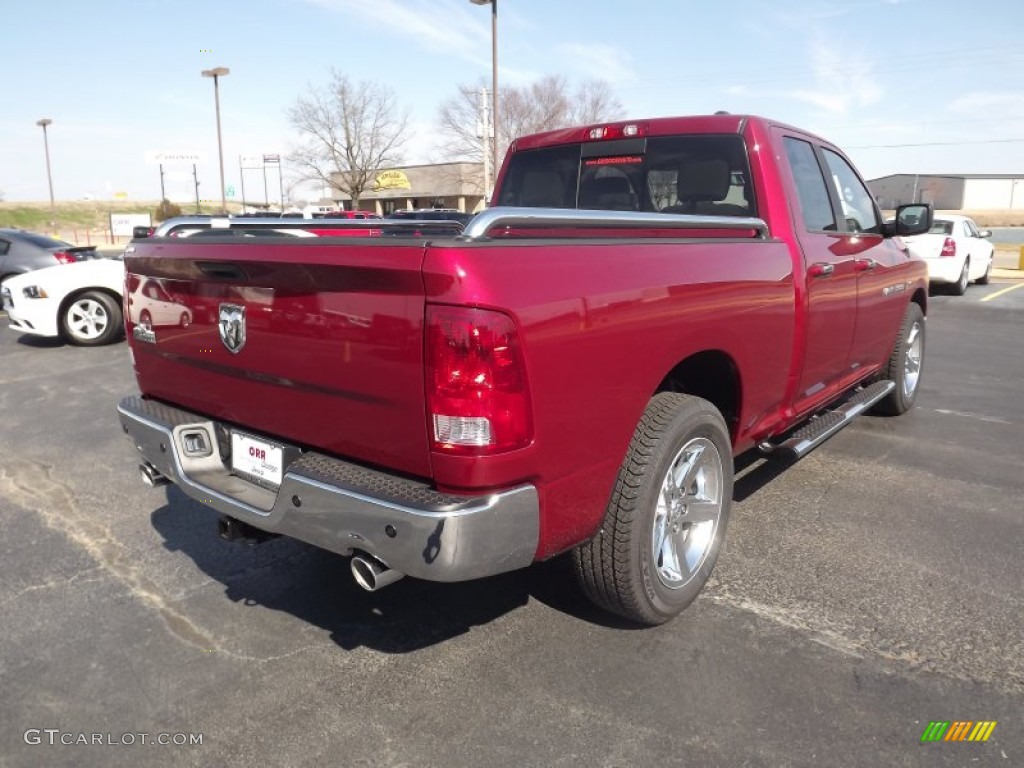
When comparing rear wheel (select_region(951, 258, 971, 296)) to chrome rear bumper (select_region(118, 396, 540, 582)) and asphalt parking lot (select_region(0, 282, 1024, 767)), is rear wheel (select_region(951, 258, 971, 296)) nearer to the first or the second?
asphalt parking lot (select_region(0, 282, 1024, 767))

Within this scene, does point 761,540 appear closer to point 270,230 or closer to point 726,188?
point 726,188

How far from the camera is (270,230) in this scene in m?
3.69

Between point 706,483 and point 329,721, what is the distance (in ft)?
5.48

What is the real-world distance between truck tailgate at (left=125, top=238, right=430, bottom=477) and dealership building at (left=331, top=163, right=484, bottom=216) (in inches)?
1755

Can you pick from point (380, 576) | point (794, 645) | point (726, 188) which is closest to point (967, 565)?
point (794, 645)

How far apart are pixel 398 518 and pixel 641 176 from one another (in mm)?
2682

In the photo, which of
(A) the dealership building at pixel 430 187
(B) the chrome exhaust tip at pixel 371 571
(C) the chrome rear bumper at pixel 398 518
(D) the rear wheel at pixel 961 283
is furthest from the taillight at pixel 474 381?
(A) the dealership building at pixel 430 187

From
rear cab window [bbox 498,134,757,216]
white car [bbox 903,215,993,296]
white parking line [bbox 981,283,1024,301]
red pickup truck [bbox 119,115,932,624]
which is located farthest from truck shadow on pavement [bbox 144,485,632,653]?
white parking line [bbox 981,283,1024,301]

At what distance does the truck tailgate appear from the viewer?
6.89 ft

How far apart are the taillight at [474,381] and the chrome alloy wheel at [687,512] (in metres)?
0.86

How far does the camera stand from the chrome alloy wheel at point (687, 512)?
2871 mm

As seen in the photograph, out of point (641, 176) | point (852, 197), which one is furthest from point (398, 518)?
point (852, 197)

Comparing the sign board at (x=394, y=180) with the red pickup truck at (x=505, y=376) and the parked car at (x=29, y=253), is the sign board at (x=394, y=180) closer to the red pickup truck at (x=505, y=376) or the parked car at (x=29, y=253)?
the parked car at (x=29, y=253)

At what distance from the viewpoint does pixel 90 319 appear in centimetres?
941
